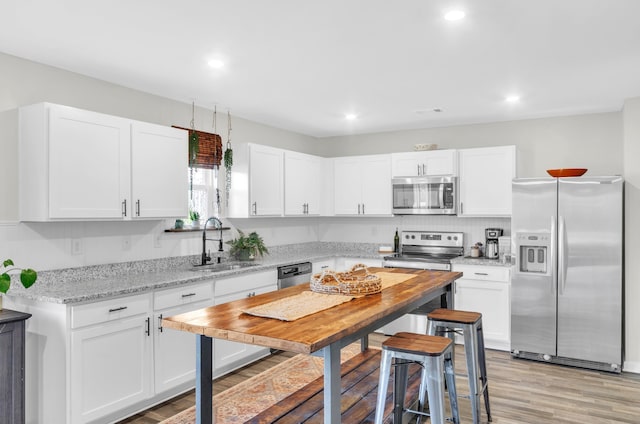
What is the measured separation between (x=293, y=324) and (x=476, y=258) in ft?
12.0

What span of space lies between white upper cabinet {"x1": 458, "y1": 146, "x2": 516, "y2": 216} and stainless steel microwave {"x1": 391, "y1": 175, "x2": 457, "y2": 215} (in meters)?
0.12

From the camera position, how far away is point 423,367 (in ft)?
7.90

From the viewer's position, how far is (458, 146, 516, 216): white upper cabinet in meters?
5.01

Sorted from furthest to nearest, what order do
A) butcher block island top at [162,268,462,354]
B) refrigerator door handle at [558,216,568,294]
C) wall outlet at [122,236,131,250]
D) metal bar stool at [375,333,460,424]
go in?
refrigerator door handle at [558,216,568,294]
wall outlet at [122,236,131,250]
metal bar stool at [375,333,460,424]
butcher block island top at [162,268,462,354]

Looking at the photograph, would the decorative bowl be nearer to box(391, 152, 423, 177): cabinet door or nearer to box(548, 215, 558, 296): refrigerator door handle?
box(548, 215, 558, 296): refrigerator door handle

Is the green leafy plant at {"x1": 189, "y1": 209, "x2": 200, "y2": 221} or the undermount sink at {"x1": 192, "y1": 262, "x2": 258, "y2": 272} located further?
the green leafy plant at {"x1": 189, "y1": 209, "x2": 200, "y2": 221}

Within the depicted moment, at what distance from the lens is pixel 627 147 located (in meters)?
4.29

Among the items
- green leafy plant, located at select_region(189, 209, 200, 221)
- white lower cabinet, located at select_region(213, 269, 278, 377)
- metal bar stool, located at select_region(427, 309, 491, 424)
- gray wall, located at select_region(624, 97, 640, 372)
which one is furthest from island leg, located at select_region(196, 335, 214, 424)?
gray wall, located at select_region(624, 97, 640, 372)

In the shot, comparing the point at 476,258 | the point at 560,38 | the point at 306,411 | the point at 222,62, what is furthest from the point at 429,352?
the point at 476,258

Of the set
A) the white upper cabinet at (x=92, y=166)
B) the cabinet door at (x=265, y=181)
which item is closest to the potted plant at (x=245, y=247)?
the cabinet door at (x=265, y=181)

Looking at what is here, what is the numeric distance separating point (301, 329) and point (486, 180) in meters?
3.80

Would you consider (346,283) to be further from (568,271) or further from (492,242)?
(492,242)

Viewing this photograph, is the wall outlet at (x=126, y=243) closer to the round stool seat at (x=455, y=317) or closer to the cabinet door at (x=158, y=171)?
the cabinet door at (x=158, y=171)

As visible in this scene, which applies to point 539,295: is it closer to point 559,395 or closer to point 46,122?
point 559,395
